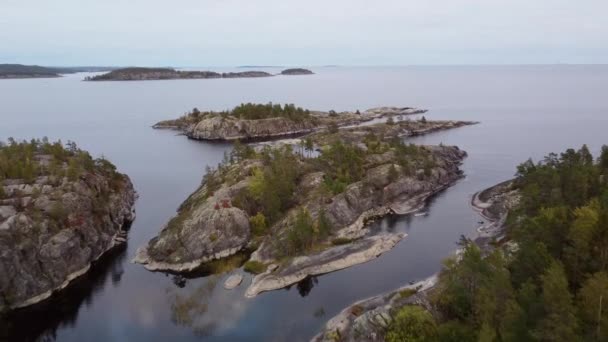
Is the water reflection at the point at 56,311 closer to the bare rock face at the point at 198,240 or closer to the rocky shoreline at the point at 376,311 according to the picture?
the bare rock face at the point at 198,240

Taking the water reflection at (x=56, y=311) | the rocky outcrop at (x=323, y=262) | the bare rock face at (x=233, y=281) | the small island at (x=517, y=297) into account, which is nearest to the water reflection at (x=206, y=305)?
the bare rock face at (x=233, y=281)

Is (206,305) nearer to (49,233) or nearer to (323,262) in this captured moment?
(323,262)

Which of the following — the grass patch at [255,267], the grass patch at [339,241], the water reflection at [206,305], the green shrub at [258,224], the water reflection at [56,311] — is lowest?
the water reflection at [56,311]

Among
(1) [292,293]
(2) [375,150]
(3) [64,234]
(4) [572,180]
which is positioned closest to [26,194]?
(3) [64,234]

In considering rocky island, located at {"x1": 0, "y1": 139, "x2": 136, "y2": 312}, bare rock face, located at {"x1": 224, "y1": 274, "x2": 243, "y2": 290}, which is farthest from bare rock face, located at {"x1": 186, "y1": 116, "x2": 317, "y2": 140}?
bare rock face, located at {"x1": 224, "y1": 274, "x2": 243, "y2": 290}

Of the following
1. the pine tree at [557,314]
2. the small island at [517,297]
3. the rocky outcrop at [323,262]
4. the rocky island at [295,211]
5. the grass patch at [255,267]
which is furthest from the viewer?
the rocky island at [295,211]
